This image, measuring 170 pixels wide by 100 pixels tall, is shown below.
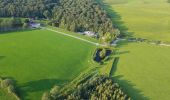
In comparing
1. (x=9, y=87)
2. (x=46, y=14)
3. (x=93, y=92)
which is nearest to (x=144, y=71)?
(x=93, y=92)

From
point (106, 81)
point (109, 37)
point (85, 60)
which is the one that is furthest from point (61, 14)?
point (106, 81)

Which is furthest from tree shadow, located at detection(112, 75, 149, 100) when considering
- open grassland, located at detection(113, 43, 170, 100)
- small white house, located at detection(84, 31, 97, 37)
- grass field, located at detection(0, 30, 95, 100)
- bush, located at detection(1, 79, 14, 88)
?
small white house, located at detection(84, 31, 97, 37)

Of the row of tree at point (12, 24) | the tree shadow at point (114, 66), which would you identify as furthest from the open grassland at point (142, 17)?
the row of tree at point (12, 24)

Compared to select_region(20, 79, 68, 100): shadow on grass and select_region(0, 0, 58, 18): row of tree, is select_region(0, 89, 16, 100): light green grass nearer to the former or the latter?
select_region(20, 79, 68, 100): shadow on grass

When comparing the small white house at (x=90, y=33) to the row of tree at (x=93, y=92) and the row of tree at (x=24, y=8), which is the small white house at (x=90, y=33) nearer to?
the row of tree at (x=24, y=8)

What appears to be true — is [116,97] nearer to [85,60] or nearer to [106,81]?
[106,81]
